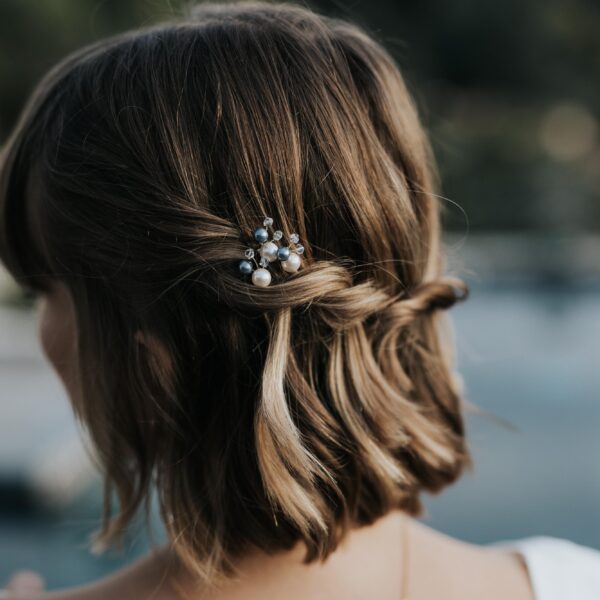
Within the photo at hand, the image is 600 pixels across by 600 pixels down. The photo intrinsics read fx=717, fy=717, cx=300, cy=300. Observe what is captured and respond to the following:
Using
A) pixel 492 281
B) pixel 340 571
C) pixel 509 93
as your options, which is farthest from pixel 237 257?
pixel 509 93

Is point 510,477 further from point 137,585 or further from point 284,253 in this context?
point 284,253

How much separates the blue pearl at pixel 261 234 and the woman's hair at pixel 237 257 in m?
0.02

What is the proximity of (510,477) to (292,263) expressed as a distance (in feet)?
10.3

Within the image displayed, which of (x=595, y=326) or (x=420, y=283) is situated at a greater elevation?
(x=420, y=283)

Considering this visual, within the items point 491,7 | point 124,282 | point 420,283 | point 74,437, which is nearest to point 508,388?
point 74,437

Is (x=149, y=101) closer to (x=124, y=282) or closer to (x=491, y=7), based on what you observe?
(x=124, y=282)

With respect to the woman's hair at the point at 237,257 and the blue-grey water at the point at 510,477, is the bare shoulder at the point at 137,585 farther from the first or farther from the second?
the blue-grey water at the point at 510,477

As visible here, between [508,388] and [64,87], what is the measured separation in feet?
13.2

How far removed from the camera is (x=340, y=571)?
47.2 inches

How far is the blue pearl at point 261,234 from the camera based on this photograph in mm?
1059

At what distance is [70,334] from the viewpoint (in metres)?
1.28

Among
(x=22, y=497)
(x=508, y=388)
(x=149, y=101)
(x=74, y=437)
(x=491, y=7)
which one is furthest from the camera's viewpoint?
(x=491, y=7)

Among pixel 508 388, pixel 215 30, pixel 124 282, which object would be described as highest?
pixel 215 30

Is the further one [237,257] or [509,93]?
[509,93]
